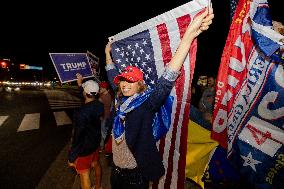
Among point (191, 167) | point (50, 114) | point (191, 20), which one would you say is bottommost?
point (50, 114)

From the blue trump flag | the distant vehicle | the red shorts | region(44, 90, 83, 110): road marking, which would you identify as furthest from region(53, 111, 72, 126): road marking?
the distant vehicle

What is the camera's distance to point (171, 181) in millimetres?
3131

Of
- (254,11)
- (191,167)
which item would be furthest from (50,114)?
(254,11)

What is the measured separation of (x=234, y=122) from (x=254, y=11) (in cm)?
131

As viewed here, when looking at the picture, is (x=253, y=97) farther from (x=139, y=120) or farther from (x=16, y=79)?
(x=16, y=79)

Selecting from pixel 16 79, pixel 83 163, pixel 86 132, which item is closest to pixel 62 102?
pixel 16 79

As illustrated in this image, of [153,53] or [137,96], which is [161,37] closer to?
[153,53]

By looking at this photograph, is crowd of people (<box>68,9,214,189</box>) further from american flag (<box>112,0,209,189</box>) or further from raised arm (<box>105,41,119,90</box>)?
raised arm (<box>105,41,119,90</box>)

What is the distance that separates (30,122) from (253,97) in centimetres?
951

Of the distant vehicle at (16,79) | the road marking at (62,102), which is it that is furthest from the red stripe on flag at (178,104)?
the distant vehicle at (16,79)

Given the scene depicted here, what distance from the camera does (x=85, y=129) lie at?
443 centimetres

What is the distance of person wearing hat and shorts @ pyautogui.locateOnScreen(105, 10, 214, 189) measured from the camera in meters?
2.57

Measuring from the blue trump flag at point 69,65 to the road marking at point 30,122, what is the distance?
16.1 ft

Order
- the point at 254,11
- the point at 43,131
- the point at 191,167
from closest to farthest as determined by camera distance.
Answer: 1. the point at 254,11
2. the point at 191,167
3. the point at 43,131
